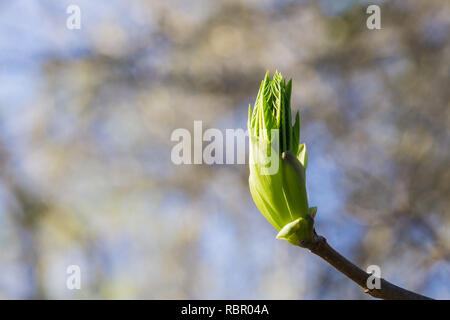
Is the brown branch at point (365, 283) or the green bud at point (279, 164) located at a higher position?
the green bud at point (279, 164)

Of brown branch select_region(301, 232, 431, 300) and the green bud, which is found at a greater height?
the green bud

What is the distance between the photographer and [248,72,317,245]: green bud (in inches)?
10.2

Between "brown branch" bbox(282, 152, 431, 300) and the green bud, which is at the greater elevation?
the green bud

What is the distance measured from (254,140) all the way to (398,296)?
3.7 inches

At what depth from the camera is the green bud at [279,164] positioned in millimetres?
258

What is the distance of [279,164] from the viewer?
10.3 inches

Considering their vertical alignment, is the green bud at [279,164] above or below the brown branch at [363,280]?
above
